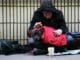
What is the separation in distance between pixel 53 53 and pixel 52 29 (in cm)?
68

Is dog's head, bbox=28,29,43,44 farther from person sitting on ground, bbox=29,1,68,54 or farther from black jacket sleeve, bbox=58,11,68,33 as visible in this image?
black jacket sleeve, bbox=58,11,68,33

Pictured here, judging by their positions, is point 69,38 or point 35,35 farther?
point 69,38

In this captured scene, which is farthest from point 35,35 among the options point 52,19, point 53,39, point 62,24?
point 62,24

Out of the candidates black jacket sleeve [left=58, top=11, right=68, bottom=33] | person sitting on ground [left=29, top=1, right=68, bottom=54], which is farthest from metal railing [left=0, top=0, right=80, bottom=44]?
black jacket sleeve [left=58, top=11, right=68, bottom=33]

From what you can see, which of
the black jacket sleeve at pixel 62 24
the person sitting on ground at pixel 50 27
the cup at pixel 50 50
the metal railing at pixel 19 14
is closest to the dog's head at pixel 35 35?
the person sitting on ground at pixel 50 27

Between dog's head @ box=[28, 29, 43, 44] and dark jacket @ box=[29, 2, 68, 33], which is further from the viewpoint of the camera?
dark jacket @ box=[29, 2, 68, 33]

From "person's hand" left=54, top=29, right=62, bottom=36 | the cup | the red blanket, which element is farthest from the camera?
"person's hand" left=54, top=29, right=62, bottom=36

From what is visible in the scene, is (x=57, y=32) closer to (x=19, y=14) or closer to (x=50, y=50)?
(x=50, y=50)

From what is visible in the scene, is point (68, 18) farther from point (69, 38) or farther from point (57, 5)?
point (69, 38)

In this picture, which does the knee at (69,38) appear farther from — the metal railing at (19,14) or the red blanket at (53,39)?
the metal railing at (19,14)

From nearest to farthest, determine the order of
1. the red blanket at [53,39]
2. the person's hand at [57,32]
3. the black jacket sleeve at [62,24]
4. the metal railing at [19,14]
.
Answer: the red blanket at [53,39] < the person's hand at [57,32] < the black jacket sleeve at [62,24] < the metal railing at [19,14]

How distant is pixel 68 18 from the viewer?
29.6 feet

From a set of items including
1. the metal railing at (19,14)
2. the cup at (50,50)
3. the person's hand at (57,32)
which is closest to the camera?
the cup at (50,50)

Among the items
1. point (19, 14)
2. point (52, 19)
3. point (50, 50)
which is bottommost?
point (50, 50)
